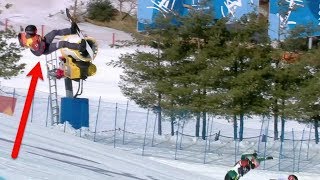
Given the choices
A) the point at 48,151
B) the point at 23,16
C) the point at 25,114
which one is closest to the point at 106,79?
the point at 23,16

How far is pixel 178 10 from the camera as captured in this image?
3628 centimetres

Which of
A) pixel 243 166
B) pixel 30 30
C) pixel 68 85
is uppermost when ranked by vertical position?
pixel 30 30

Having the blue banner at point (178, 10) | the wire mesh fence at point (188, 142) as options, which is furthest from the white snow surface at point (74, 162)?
the blue banner at point (178, 10)

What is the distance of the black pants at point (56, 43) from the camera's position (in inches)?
285

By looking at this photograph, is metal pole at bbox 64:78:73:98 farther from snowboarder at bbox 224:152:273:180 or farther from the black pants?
snowboarder at bbox 224:152:273:180

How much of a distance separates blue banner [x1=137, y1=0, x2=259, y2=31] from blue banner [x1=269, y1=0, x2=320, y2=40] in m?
1.02

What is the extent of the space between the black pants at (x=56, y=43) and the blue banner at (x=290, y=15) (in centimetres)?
2641

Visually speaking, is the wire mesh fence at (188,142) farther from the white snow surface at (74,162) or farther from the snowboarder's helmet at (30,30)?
the snowboarder's helmet at (30,30)

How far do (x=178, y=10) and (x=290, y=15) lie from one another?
509cm

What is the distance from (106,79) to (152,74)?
40.5 feet

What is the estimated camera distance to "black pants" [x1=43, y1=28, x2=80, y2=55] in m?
7.24

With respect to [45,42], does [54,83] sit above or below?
below

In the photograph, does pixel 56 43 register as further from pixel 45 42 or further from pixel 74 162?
pixel 74 162

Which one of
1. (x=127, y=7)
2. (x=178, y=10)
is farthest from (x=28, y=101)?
(x=127, y=7)
